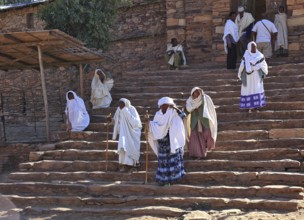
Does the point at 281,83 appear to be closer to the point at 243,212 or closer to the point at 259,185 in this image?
the point at 259,185

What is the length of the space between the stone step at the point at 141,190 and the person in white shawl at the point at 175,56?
6.51 metres

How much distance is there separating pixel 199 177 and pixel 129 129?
1610mm

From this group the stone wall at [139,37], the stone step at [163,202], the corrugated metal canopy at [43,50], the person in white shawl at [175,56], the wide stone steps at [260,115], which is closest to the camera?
the stone step at [163,202]

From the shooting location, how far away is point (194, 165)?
28.5 ft

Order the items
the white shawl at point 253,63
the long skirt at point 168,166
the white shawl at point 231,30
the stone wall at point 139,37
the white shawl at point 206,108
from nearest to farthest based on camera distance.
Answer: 1. the long skirt at point 168,166
2. the white shawl at point 206,108
3. the white shawl at point 253,63
4. the white shawl at point 231,30
5. the stone wall at point 139,37

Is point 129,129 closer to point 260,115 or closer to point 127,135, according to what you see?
point 127,135

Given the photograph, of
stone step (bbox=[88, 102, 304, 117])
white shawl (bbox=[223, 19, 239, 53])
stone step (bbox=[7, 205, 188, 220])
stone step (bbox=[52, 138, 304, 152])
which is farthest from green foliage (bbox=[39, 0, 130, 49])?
stone step (bbox=[7, 205, 188, 220])

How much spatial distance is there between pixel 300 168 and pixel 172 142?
6.57 ft

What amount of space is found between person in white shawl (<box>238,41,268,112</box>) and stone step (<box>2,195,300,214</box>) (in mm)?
2789

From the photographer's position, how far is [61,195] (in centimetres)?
873

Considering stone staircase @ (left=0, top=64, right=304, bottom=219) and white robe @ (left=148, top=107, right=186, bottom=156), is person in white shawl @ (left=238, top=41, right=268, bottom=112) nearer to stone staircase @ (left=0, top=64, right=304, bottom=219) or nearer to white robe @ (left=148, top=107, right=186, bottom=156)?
stone staircase @ (left=0, top=64, right=304, bottom=219)

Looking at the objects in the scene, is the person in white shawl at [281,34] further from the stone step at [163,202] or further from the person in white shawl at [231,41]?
the stone step at [163,202]

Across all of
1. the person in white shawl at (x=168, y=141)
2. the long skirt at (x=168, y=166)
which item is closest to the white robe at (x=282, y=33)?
the person in white shawl at (x=168, y=141)

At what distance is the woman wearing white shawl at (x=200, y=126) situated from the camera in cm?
871
